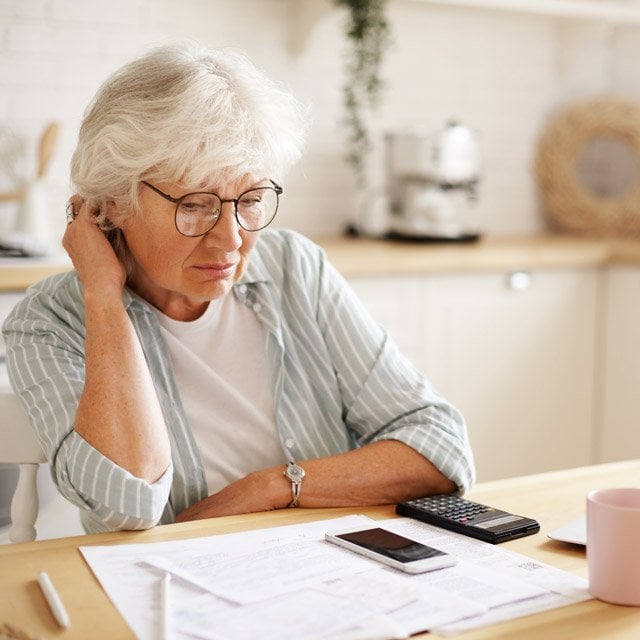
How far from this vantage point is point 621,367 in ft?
11.1

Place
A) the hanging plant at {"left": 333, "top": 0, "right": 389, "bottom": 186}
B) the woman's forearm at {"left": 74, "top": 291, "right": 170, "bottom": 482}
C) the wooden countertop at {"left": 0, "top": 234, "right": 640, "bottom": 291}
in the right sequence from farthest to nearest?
the hanging plant at {"left": 333, "top": 0, "right": 389, "bottom": 186} < the wooden countertop at {"left": 0, "top": 234, "right": 640, "bottom": 291} < the woman's forearm at {"left": 74, "top": 291, "right": 170, "bottom": 482}

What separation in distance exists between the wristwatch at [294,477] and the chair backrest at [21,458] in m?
0.33

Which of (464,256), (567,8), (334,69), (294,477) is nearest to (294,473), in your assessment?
(294,477)

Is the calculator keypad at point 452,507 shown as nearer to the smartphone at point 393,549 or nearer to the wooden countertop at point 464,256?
the smartphone at point 393,549

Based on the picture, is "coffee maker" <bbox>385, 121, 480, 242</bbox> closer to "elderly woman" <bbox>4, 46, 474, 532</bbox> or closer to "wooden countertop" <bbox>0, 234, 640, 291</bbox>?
"wooden countertop" <bbox>0, 234, 640, 291</bbox>

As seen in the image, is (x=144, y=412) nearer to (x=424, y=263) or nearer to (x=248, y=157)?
(x=248, y=157)

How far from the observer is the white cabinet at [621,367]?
332cm

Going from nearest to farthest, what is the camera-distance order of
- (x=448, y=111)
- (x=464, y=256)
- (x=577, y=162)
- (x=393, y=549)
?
1. (x=393, y=549)
2. (x=464, y=256)
3. (x=448, y=111)
4. (x=577, y=162)

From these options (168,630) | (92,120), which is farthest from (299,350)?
(168,630)

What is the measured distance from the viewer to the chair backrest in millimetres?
A: 1399

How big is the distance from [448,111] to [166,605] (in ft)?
9.79

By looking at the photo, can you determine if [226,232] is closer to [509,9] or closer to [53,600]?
[53,600]

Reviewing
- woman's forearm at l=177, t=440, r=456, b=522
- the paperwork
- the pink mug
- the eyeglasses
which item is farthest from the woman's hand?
the pink mug

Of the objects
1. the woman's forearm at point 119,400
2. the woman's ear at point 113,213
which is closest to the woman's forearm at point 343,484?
the woman's forearm at point 119,400
